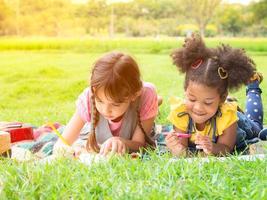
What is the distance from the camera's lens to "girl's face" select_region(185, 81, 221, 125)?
2.12 m

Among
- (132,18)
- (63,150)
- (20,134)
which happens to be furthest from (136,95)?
(132,18)

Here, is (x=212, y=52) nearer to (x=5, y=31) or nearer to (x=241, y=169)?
(x=241, y=169)

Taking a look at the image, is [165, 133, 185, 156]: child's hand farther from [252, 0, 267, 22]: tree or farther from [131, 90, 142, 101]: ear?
[252, 0, 267, 22]: tree

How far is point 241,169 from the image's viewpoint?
161 centimetres

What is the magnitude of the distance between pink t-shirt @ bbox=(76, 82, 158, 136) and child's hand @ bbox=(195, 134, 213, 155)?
0.27 meters

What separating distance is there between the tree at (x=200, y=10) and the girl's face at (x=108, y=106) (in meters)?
2.50

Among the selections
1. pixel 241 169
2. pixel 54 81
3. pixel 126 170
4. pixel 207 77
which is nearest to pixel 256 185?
pixel 241 169

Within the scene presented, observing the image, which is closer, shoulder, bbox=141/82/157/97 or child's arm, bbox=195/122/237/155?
child's arm, bbox=195/122/237/155

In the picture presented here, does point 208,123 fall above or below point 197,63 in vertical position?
below

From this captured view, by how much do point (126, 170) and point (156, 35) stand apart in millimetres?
3074

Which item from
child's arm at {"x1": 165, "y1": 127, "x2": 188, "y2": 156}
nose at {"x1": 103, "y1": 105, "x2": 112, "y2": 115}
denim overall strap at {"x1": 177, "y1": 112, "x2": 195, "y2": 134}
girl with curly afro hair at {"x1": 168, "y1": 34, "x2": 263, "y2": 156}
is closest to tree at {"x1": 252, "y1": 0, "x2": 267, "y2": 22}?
girl with curly afro hair at {"x1": 168, "y1": 34, "x2": 263, "y2": 156}

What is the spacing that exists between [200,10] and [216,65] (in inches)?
97.3

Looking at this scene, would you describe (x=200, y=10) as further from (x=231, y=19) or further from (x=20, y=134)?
(x=20, y=134)

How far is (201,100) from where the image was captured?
213 cm
